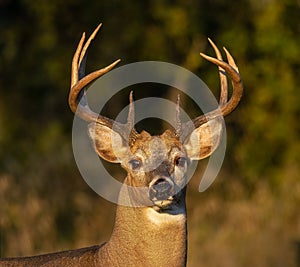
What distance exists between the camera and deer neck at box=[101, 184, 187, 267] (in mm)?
7117

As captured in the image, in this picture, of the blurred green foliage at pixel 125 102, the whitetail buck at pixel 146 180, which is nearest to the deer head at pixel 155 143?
the whitetail buck at pixel 146 180

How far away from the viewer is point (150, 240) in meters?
7.16

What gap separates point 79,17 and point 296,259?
7.69m

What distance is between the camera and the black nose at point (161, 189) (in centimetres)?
702

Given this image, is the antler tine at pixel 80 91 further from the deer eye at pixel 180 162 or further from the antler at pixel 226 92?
the antler at pixel 226 92

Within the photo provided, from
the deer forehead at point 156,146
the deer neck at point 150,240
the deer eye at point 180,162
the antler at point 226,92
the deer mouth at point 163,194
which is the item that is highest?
the antler at point 226,92

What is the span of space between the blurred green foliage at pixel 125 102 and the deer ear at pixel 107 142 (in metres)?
3.19

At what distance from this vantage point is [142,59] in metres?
17.0

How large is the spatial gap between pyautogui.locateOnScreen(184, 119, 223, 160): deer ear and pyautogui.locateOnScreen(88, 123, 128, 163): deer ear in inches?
15.4

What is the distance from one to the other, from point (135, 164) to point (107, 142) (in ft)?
0.83

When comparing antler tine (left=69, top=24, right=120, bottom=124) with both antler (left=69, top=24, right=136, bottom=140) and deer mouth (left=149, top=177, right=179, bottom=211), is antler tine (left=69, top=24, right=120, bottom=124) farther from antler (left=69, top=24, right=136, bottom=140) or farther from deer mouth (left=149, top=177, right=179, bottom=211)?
deer mouth (left=149, top=177, right=179, bottom=211)

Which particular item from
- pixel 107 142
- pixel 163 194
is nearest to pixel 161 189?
pixel 163 194

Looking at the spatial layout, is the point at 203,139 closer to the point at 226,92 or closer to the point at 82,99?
the point at 226,92

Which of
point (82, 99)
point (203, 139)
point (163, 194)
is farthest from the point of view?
point (203, 139)
